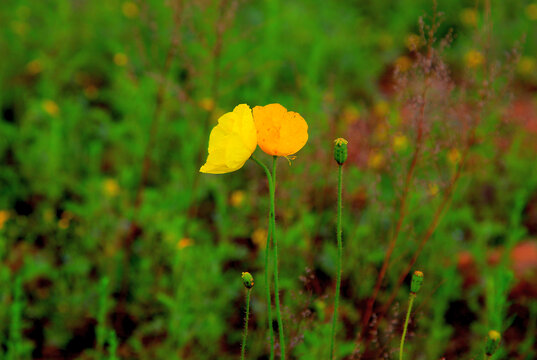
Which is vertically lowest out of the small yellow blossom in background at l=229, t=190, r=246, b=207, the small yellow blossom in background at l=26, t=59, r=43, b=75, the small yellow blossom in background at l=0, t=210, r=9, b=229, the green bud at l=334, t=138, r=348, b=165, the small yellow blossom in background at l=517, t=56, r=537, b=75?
the small yellow blossom in background at l=0, t=210, r=9, b=229

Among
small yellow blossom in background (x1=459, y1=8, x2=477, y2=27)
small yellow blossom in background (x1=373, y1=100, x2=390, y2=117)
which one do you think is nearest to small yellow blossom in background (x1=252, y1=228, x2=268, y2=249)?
small yellow blossom in background (x1=373, y1=100, x2=390, y2=117)

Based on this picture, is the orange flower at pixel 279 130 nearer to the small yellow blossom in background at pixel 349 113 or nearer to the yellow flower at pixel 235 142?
the yellow flower at pixel 235 142

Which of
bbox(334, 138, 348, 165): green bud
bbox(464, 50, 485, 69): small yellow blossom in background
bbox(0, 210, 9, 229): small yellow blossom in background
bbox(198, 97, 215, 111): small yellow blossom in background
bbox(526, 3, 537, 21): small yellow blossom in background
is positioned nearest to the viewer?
bbox(334, 138, 348, 165): green bud

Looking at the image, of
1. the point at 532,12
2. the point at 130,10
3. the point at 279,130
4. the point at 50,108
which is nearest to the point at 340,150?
the point at 279,130

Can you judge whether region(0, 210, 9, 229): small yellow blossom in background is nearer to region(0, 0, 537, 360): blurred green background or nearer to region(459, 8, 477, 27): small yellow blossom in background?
region(0, 0, 537, 360): blurred green background

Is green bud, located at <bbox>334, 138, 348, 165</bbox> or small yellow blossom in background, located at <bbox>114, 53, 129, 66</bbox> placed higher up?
small yellow blossom in background, located at <bbox>114, 53, 129, 66</bbox>

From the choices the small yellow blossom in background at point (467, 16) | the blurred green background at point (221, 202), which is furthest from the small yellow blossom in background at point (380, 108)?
the small yellow blossom in background at point (467, 16)

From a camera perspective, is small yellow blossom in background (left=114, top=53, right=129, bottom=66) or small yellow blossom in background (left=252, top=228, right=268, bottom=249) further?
small yellow blossom in background (left=114, top=53, right=129, bottom=66)
